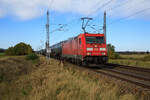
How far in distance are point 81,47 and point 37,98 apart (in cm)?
1033

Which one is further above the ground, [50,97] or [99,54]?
[99,54]

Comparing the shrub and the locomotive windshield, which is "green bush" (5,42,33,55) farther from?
the locomotive windshield

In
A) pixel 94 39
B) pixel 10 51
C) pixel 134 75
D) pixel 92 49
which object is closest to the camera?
pixel 134 75

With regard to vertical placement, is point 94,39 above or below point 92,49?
above

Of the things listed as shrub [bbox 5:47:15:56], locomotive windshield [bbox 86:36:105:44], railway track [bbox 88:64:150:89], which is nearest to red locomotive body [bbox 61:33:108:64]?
locomotive windshield [bbox 86:36:105:44]

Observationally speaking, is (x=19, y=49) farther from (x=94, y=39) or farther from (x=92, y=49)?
(x=92, y=49)

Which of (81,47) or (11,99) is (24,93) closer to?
(11,99)

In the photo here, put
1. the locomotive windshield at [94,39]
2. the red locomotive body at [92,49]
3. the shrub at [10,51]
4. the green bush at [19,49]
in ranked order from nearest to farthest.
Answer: the red locomotive body at [92,49]
the locomotive windshield at [94,39]
the shrub at [10,51]
the green bush at [19,49]

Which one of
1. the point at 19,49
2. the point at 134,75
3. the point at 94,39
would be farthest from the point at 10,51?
the point at 134,75

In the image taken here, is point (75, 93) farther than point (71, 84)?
No

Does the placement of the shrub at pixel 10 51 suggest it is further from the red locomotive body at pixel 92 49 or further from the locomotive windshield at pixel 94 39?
the locomotive windshield at pixel 94 39

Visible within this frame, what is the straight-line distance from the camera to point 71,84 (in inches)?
314

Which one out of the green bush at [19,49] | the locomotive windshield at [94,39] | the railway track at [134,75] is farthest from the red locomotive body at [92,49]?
the green bush at [19,49]

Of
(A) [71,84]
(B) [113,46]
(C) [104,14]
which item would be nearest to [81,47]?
(A) [71,84]
